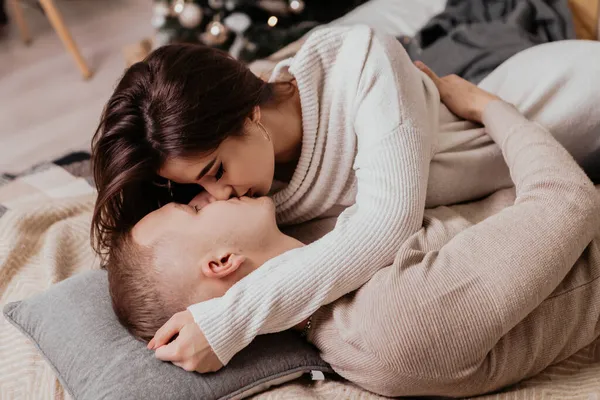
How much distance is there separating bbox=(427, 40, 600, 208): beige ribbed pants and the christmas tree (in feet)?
3.64

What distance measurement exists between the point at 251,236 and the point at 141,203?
0.24m

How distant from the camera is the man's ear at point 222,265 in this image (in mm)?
1017

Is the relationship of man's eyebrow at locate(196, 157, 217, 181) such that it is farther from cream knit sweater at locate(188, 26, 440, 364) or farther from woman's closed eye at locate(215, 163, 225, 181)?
cream knit sweater at locate(188, 26, 440, 364)

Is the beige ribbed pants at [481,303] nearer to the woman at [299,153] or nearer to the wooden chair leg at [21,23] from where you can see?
the woman at [299,153]

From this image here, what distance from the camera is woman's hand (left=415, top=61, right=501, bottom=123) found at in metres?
1.31

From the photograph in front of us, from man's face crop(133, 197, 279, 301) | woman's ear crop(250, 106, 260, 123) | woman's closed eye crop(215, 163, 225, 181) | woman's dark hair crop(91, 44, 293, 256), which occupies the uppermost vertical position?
woman's dark hair crop(91, 44, 293, 256)

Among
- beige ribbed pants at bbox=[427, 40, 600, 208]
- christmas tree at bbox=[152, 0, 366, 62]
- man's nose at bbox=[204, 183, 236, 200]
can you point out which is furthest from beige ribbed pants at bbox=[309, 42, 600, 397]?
christmas tree at bbox=[152, 0, 366, 62]

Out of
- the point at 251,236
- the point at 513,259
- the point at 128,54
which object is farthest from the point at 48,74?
the point at 513,259

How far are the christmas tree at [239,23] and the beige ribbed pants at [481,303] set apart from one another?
137 cm

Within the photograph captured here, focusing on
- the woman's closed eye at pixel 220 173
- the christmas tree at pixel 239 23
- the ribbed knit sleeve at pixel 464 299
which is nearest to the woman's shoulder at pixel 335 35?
the woman's closed eye at pixel 220 173

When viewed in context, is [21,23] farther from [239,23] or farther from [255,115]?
[255,115]

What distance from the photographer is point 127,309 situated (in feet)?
3.39

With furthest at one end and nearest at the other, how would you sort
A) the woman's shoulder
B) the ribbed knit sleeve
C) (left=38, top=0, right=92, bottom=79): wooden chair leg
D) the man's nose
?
1. (left=38, top=0, right=92, bottom=79): wooden chair leg
2. the woman's shoulder
3. the man's nose
4. the ribbed knit sleeve

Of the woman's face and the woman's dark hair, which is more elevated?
the woman's dark hair
